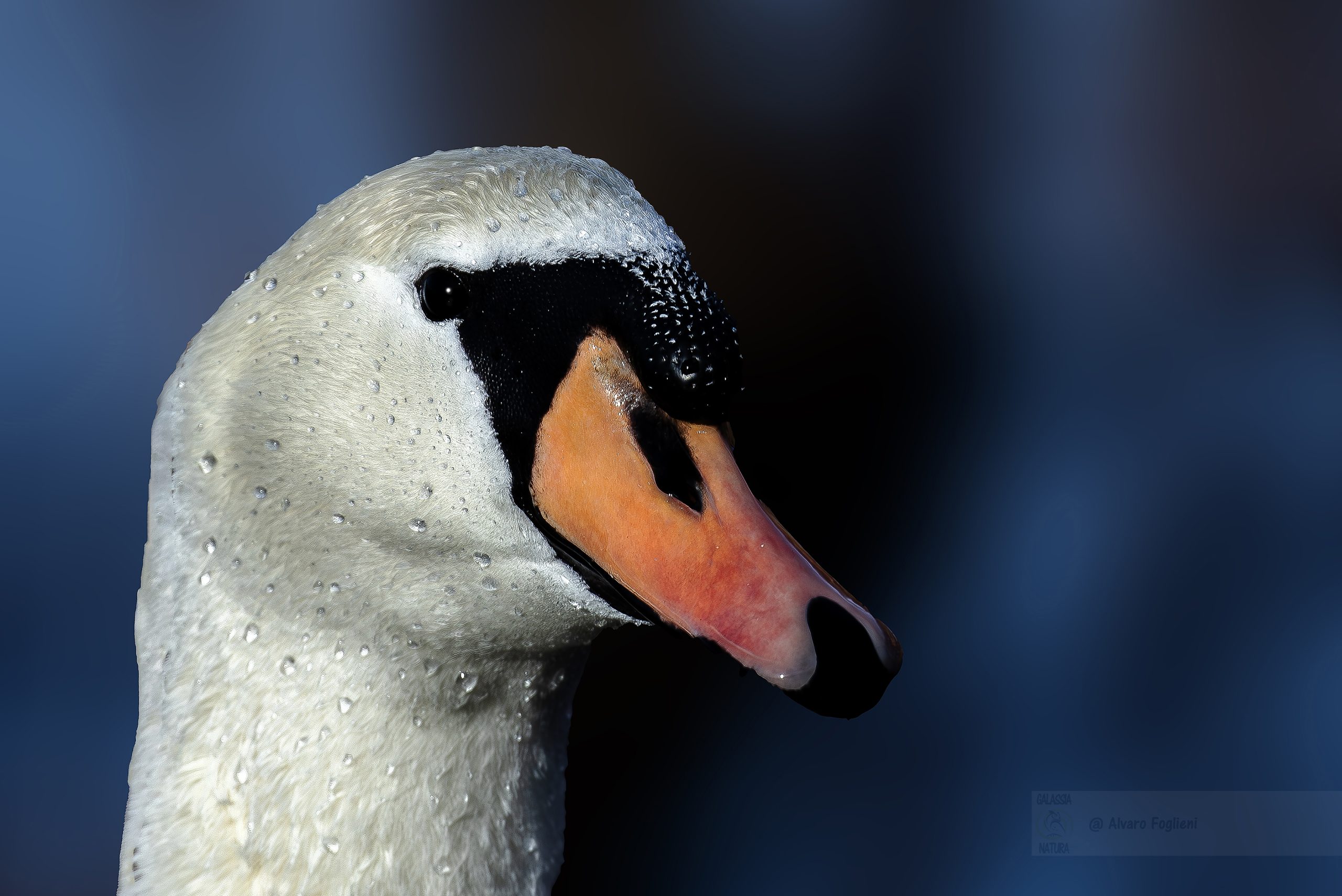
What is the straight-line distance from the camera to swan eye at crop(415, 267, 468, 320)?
17.8 inches

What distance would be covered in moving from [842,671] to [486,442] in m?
0.20

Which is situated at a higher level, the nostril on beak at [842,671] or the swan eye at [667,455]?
the swan eye at [667,455]

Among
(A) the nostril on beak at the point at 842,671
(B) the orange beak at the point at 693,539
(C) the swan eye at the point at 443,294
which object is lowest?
(A) the nostril on beak at the point at 842,671

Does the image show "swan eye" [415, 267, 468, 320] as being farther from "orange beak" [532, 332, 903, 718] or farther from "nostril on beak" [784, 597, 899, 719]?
"nostril on beak" [784, 597, 899, 719]

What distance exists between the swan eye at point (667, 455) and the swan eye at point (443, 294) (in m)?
0.11

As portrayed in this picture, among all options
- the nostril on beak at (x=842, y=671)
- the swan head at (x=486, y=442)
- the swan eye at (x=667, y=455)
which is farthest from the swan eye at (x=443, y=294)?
the nostril on beak at (x=842, y=671)

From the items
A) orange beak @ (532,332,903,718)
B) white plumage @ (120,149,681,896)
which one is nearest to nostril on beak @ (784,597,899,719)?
orange beak @ (532,332,903,718)

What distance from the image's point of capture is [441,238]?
45 centimetres

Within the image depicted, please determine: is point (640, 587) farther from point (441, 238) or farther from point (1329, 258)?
point (1329, 258)

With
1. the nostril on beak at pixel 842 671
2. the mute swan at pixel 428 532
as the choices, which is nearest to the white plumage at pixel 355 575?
the mute swan at pixel 428 532

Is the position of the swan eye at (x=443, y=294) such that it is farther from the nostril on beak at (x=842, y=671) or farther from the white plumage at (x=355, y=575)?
the nostril on beak at (x=842, y=671)

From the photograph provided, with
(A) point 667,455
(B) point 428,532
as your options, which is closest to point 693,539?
(A) point 667,455

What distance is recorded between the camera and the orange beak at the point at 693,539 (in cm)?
40

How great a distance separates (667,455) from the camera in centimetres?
43
